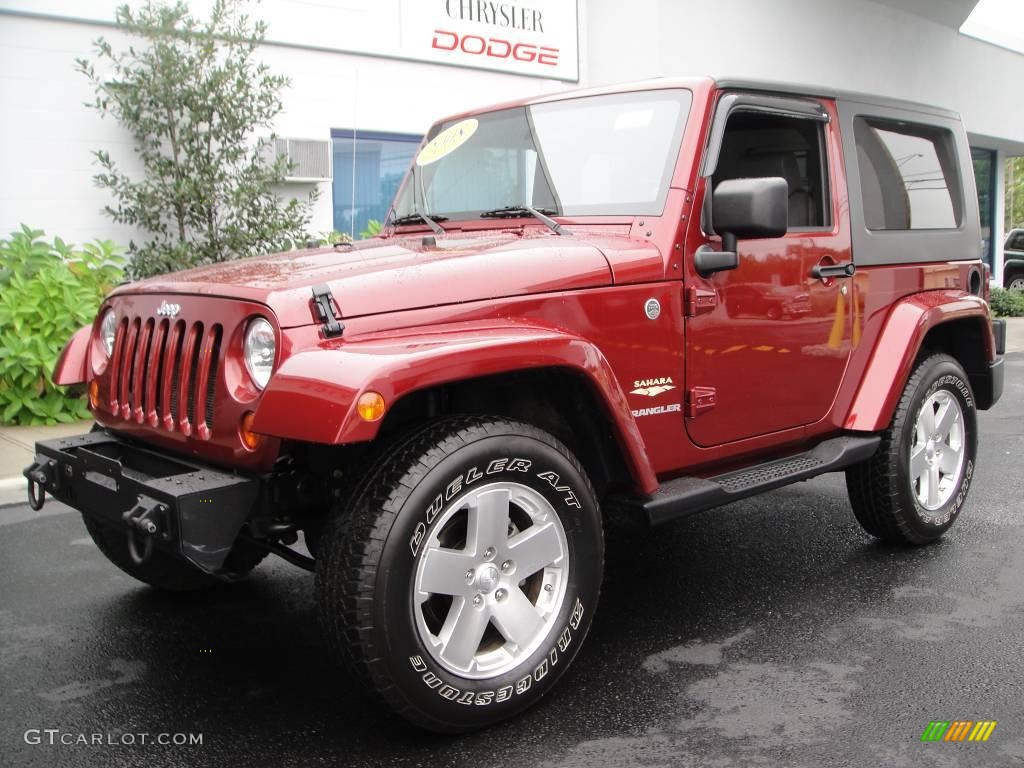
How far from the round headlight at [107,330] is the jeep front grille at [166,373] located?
21 cm

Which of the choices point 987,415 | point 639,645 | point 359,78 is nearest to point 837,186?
point 639,645

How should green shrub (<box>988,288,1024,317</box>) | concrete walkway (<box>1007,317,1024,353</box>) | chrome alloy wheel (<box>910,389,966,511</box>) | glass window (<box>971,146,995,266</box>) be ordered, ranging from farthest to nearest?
glass window (<box>971,146,995,266</box>)
green shrub (<box>988,288,1024,317</box>)
concrete walkway (<box>1007,317,1024,353</box>)
chrome alloy wheel (<box>910,389,966,511</box>)

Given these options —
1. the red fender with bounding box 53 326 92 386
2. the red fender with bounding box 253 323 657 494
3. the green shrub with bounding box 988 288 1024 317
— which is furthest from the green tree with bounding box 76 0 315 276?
the green shrub with bounding box 988 288 1024 317

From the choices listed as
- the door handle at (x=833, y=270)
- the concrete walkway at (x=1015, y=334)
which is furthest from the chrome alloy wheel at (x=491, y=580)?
the concrete walkway at (x=1015, y=334)

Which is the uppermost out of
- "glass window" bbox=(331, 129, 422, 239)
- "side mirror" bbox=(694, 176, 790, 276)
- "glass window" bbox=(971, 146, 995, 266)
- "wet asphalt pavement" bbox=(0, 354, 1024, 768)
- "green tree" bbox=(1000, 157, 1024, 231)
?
"green tree" bbox=(1000, 157, 1024, 231)

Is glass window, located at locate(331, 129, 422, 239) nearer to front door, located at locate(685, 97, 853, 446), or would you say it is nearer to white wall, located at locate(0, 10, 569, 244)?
white wall, located at locate(0, 10, 569, 244)

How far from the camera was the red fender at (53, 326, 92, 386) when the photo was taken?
354 cm

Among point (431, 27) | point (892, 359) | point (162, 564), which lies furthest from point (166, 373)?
point (431, 27)

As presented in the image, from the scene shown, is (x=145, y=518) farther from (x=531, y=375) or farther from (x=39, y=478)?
(x=531, y=375)

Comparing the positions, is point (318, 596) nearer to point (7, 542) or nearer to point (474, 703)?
point (474, 703)

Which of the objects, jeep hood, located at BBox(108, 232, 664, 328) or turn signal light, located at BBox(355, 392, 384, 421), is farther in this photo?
jeep hood, located at BBox(108, 232, 664, 328)

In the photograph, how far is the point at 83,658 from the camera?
11.6 ft

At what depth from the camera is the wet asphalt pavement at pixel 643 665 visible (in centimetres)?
285

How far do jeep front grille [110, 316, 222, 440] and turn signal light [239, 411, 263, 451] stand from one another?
0.47ft
